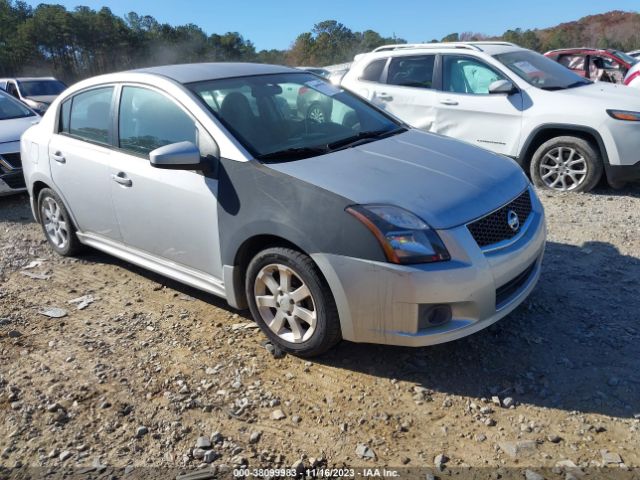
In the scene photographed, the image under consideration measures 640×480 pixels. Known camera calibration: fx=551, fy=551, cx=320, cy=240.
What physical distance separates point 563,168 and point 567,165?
0.17 feet

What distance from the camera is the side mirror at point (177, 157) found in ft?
10.6

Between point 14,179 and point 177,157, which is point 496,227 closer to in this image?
point 177,157

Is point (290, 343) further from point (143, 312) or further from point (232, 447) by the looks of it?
point (143, 312)

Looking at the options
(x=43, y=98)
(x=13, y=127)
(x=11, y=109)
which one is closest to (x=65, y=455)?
(x=13, y=127)

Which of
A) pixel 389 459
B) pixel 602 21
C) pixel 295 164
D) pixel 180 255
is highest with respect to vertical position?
pixel 602 21

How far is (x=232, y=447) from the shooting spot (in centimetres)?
265

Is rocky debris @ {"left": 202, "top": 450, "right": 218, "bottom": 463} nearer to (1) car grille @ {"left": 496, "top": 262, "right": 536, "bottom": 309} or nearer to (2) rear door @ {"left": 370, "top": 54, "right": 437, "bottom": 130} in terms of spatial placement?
(1) car grille @ {"left": 496, "top": 262, "right": 536, "bottom": 309}

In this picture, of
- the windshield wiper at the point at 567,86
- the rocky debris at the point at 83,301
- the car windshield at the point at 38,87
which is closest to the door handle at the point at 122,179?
the rocky debris at the point at 83,301

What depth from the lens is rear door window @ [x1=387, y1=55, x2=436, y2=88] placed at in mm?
7129

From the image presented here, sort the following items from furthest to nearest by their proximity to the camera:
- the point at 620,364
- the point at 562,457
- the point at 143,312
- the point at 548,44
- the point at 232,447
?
the point at 548,44
the point at 143,312
the point at 620,364
the point at 232,447
the point at 562,457

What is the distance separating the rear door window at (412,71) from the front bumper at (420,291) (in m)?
4.63

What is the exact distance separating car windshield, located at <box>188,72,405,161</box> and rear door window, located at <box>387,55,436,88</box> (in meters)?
3.09

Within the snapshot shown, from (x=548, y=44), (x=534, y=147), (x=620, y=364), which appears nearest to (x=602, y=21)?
(x=548, y=44)

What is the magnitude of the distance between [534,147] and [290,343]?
4.48 meters
